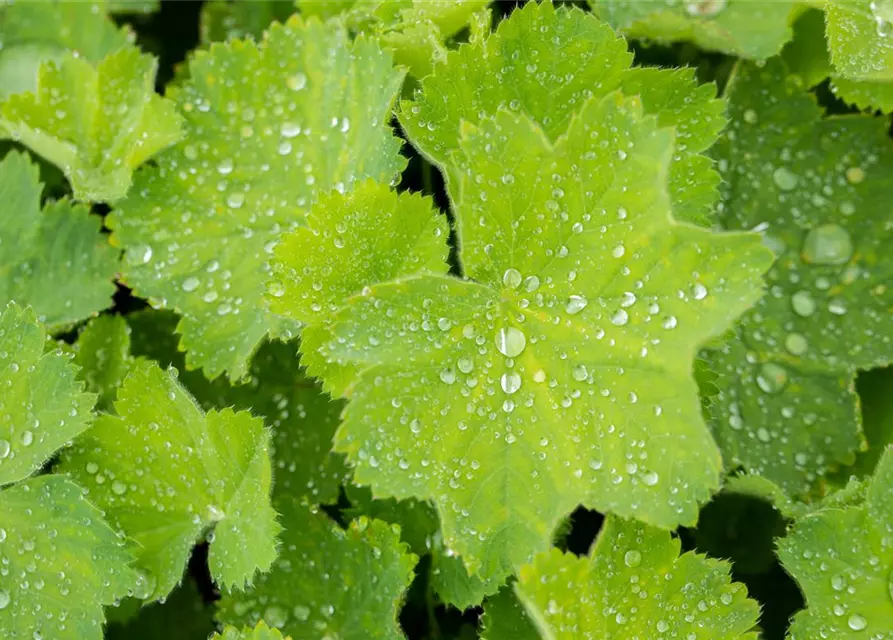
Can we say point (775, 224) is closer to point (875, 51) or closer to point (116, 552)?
point (875, 51)

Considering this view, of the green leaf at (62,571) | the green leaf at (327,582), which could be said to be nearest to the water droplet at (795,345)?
the green leaf at (327,582)

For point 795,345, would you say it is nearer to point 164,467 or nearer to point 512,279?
point 512,279

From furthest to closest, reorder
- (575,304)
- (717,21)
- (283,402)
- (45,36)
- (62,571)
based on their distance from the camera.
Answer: (45,36), (283,402), (717,21), (62,571), (575,304)

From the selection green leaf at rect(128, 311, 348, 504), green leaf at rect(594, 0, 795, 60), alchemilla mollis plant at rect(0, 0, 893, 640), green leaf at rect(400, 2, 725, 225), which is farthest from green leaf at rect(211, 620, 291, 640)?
green leaf at rect(594, 0, 795, 60)

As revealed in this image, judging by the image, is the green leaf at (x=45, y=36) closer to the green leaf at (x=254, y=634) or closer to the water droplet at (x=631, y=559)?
the green leaf at (x=254, y=634)

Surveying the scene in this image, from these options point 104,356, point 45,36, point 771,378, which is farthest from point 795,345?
point 45,36

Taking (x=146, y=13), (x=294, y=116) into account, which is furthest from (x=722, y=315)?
(x=146, y=13)

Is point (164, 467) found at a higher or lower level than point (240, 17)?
lower

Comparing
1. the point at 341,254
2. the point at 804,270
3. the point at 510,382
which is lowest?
the point at 804,270
